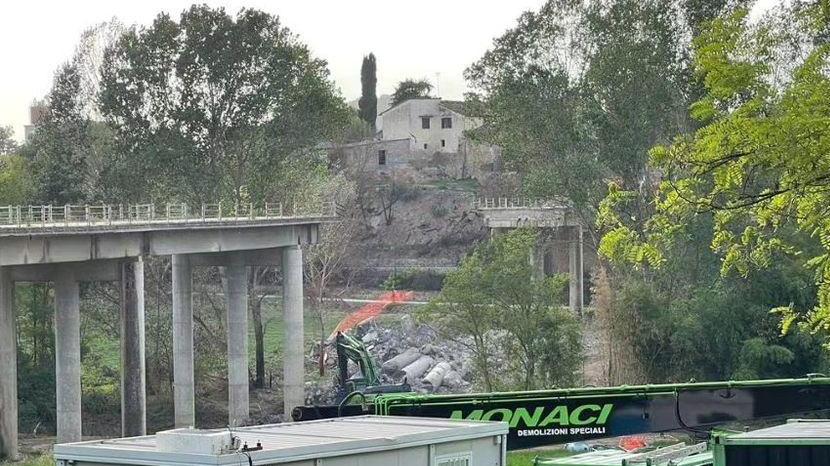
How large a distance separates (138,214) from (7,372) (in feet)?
32.9

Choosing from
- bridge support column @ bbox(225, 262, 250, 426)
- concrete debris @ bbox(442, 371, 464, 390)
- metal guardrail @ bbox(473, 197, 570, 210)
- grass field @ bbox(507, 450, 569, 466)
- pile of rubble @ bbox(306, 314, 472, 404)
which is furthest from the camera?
metal guardrail @ bbox(473, 197, 570, 210)

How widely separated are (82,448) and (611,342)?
133 ft

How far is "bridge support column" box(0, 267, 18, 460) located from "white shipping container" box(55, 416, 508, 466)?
37.6 meters

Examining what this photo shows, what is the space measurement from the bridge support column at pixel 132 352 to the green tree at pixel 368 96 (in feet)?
286

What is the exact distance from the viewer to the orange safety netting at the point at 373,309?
83.6m

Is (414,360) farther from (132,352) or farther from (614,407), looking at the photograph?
(614,407)

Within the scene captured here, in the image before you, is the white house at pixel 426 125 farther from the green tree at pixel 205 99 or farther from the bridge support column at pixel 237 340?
the bridge support column at pixel 237 340

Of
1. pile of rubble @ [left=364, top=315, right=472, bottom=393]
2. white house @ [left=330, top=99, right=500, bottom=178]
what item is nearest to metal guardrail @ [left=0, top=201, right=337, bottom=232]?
pile of rubble @ [left=364, top=315, right=472, bottom=393]

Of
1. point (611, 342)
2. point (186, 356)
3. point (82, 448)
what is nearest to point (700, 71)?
point (82, 448)

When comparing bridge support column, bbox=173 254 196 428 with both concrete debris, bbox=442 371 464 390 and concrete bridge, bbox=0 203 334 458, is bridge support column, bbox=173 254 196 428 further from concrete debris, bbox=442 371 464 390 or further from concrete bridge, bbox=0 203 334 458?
concrete debris, bbox=442 371 464 390

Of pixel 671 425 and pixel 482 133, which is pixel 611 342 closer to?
pixel 482 133

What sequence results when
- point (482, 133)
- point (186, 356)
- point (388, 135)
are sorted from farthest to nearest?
point (388, 135)
point (482, 133)
point (186, 356)

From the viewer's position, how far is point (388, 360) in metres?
71.1

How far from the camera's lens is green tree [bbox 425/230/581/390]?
51219mm
